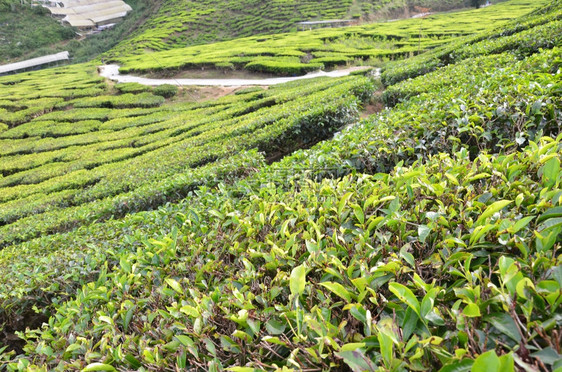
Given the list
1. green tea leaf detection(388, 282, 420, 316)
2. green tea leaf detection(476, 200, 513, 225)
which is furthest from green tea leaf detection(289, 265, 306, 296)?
green tea leaf detection(476, 200, 513, 225)

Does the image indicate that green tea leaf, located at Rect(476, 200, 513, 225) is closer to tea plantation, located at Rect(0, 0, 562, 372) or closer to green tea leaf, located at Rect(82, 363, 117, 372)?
tea plantation, located at Rect(0, 0, 562, 372)

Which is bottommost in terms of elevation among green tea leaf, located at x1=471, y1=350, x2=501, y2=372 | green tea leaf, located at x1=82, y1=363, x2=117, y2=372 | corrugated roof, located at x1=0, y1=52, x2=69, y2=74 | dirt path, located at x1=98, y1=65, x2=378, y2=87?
green tea leaf, located at x1=82, y1=363, x2=117, y2=372

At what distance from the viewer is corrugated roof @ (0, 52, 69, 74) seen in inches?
1588

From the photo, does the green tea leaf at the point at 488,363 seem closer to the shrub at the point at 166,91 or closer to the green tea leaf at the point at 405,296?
the green tea leaf at the point at 405,296

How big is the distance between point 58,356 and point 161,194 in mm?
3765

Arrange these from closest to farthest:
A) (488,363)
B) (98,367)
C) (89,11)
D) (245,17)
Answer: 1. (488,363)
2. (98,367)
3. (245,17)
4. (89,11)

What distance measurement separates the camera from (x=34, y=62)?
138ft

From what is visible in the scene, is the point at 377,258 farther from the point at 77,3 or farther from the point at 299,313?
the point at 77,3

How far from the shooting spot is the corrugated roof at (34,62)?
40.3m

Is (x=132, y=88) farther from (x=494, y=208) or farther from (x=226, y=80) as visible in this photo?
(x=494, y=208)

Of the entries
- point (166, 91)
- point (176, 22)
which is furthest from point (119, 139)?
point (176, 22)

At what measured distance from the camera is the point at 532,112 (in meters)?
2.48

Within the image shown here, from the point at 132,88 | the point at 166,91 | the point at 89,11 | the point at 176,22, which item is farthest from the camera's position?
the point at 89,11

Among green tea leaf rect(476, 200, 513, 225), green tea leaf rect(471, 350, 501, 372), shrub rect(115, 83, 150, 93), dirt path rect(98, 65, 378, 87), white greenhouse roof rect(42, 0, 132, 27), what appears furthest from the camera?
white greenhouse roof rect(42, 0, 132, 27)
